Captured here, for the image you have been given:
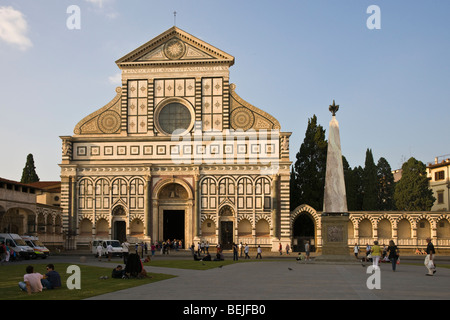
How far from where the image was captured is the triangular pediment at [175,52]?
58281 mm

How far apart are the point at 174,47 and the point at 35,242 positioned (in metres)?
24.8

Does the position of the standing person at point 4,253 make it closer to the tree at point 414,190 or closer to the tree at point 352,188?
the tree at point 352,188

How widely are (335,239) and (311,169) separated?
1275 inches

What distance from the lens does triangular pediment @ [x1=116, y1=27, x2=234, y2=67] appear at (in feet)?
191

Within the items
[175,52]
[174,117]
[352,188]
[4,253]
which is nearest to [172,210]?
[174,117]

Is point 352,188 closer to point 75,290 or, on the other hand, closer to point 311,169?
point 311,169

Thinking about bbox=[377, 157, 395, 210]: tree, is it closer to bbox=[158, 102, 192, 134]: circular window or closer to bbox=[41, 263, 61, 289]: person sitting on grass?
bbox=[158, 102, 192, 134]: circular window

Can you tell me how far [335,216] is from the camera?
32.3m

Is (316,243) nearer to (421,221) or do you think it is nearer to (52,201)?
(421,221)

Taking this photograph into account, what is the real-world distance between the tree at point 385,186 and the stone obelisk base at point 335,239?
4419 cm

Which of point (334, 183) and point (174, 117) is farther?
point (174, 117)

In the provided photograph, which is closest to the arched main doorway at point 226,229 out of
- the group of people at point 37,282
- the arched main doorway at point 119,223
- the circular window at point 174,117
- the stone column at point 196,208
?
the stone column at point 196,208

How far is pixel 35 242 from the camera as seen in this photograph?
47.0 metres
